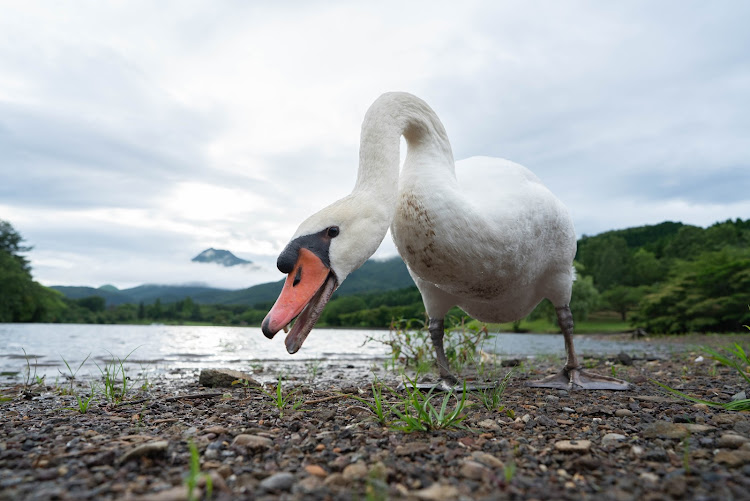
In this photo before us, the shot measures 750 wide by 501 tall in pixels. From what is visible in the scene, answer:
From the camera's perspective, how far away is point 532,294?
5238 millimetres

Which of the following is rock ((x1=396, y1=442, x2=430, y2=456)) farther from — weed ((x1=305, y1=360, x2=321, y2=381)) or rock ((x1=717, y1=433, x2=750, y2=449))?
weed ((x1=305, y1=360, x2=321, y2=381))

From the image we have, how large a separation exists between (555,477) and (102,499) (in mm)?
1974

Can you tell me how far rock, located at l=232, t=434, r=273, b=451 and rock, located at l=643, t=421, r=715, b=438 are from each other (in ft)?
7.41

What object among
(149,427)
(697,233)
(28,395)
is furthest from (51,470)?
(697,233)

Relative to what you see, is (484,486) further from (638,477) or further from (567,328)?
(567,328)

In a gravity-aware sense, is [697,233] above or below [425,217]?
above

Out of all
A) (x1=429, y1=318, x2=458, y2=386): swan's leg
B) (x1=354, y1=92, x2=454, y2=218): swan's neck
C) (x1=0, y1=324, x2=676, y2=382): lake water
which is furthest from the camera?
(x1=0, y1=324, x2=676, y2=382): lake water

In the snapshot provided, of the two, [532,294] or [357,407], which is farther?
[532,294]

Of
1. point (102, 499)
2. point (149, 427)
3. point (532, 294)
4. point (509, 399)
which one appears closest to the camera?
point (102, 499)

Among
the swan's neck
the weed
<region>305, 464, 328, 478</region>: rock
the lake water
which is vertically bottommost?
the lake water

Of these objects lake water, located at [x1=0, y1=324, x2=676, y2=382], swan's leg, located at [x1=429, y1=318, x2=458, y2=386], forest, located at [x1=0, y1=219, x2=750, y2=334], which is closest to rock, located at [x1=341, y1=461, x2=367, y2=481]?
swan's leg, located at [x1=429, y1=318, x2=458, y2=386]

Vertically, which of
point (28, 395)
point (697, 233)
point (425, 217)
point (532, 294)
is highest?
point (697, 233)

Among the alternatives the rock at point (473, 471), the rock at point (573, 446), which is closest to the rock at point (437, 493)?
the rock at point (473, 471)

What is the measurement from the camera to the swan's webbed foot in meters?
4.85
